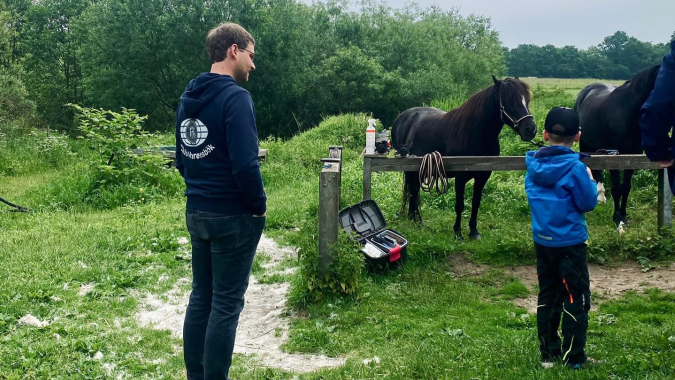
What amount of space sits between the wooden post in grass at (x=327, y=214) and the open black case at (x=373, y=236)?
0.37 m

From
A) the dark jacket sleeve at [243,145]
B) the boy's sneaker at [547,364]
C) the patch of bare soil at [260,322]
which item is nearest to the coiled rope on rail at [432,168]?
the patch of bare soil at [260,322]

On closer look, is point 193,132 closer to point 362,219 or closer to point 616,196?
point 362,219

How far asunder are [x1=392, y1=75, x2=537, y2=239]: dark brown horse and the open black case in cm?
127

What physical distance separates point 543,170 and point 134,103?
31320 millimetres

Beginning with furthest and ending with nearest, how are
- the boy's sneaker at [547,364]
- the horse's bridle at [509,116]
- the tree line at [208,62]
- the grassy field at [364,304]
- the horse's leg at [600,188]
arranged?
1. the tree line at [208,62]
2. the horse's leg at [600,188]
3. the horse's bridle at [509,116]
4. the grassy field at [364,304]
5. the boy's sneaker at [547,364]

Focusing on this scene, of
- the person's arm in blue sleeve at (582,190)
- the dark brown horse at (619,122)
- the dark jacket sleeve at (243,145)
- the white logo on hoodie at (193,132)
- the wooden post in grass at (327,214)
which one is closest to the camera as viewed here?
the dark jacket sleeve at (243,145)

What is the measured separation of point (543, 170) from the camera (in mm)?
3465

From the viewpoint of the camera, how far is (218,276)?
10.0ft

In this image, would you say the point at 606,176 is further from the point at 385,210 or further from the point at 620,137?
the point at 385,210

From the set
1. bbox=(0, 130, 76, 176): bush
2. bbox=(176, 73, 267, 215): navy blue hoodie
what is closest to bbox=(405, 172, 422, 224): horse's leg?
bbox=(176, 73, 267, 215): navy blue hoodie

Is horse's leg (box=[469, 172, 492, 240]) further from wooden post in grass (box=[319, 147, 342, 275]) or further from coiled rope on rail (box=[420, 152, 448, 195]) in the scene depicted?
wooden post in grass (box=[319, 147, 342, 275])

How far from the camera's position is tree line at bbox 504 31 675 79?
1679 inches

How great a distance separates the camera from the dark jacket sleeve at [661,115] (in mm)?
3135

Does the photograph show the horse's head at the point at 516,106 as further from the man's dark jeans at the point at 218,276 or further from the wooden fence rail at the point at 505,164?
the man's dark jeans at the point at 218,276
